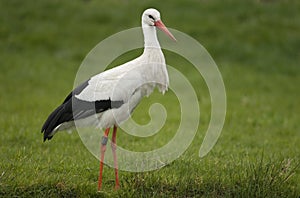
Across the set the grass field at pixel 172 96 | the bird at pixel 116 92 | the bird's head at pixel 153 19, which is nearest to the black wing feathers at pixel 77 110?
the bird at pixel 116 92

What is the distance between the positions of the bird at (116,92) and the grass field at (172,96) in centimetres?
59

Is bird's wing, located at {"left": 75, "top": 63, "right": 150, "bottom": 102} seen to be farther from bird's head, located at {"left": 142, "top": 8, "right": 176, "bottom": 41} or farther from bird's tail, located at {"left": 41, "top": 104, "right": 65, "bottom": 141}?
bird's head, located at {"left": 142, "top": 8, "right": 176, "bottom": 41}

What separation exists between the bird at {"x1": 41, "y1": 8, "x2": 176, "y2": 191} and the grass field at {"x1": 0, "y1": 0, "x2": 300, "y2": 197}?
1.94 ft

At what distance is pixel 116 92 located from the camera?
5789mm

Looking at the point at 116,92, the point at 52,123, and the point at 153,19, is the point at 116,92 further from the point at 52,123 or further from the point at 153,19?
the point at 153,19

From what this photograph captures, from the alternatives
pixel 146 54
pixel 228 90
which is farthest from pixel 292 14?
pixel 146 54

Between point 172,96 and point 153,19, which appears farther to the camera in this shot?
point 172,96

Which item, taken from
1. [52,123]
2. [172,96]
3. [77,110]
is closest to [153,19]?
[77,110]

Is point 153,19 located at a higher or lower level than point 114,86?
higher

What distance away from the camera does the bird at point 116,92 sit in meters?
5.82

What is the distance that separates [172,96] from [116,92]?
6.07 m

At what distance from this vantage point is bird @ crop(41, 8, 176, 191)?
5816 millimetres

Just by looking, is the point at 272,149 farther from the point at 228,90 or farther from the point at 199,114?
the point at 228,90

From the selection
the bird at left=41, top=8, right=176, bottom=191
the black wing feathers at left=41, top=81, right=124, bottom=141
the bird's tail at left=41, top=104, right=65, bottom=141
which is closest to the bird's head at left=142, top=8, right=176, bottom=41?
the bird at left=41, top=8, right=176, bottom=191
